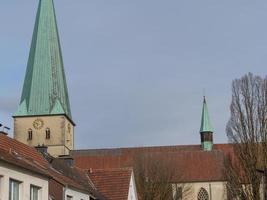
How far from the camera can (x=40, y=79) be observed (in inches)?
3588

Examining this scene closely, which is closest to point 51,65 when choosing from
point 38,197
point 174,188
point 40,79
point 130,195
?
point 40,79

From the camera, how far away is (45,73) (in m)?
91.0

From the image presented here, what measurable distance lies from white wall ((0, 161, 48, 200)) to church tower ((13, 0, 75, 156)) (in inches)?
2435

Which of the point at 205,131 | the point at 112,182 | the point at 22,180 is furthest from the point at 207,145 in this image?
the point at 22,180

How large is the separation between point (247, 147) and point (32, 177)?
1517 inches

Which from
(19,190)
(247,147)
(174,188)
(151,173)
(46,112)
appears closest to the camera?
(19,190)

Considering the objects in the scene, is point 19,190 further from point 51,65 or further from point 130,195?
point 51,65

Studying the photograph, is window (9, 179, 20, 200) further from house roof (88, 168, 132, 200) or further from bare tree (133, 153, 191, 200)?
bare tree (133, 153, 191, 200)

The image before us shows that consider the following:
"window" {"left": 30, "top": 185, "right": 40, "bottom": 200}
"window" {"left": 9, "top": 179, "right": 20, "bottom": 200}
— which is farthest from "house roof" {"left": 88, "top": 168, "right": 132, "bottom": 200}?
"window" {"left": 9, "top": 179, "right": 20, "bottom": 200}

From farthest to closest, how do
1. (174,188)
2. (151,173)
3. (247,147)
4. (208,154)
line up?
1. (208,154)
2. (174,188)
3. (151,173)
4. (247,147)

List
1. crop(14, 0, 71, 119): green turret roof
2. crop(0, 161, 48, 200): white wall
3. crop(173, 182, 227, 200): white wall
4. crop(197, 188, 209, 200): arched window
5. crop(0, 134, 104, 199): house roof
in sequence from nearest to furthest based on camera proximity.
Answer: crop(0, 161, 48, 200): white wall → crop(0, 134, 104, 199): house roof → crop(14, 0, 71, 119): green turret roof → crop(173, 182, 227, 200): white wall → crop(197, 188, 209, 200): arched window

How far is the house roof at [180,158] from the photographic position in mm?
93375

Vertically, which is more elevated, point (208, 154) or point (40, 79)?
point (40, 79)

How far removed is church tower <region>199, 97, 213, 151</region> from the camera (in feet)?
330
